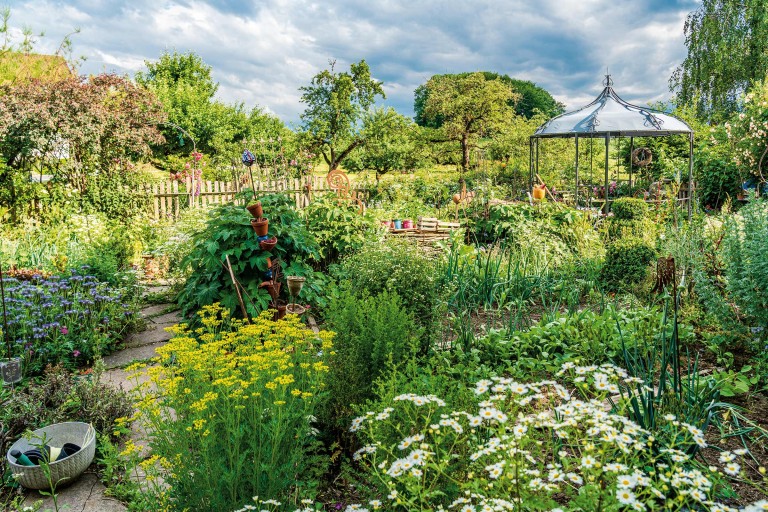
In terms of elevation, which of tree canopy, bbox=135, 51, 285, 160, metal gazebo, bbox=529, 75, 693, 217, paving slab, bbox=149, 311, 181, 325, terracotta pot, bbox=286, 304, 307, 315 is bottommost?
paving slab, bbox=149, 311, 181, 325

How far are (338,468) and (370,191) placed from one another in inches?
354

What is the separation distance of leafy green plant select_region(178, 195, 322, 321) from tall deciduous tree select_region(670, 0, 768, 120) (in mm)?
17901

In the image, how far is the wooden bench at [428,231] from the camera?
6.83 meters

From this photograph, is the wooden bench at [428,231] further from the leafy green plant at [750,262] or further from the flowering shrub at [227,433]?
the flowering shrub at [227,433]

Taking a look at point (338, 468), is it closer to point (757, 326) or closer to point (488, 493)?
point (488, 493)

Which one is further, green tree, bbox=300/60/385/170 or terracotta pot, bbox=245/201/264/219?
green tree, bbox=300/60/385/170

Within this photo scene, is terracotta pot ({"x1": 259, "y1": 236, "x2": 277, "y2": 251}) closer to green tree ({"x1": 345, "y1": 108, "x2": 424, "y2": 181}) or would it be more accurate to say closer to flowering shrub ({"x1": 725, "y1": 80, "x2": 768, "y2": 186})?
flowering shrub ({"x1": 725, "y1": 80, "x2": 768, "y2": 186})

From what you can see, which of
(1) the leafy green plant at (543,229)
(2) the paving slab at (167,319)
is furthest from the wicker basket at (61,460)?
(1) the leafy green plant at (543,229)

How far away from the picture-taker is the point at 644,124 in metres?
10.5

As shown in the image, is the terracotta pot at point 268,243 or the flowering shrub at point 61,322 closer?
the terracotta pot at point 268,243

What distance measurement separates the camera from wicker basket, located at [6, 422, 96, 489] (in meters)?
2.53

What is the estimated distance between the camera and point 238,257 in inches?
151

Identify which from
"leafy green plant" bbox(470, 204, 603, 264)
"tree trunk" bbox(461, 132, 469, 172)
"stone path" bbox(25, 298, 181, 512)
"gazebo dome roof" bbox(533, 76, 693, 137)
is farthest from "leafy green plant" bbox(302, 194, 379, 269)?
"tree trunk" bbox(461, 132, 469, 172)

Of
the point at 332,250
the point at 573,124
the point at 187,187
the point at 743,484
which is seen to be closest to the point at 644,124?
the point at 573,124
